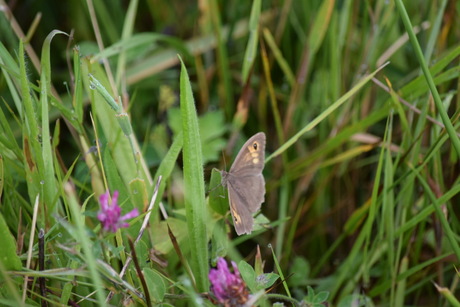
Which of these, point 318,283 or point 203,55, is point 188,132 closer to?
point 318,283

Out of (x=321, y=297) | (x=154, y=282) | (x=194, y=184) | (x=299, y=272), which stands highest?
(x=194, y=184)

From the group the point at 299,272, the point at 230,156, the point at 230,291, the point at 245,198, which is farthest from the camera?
the point at 230,156

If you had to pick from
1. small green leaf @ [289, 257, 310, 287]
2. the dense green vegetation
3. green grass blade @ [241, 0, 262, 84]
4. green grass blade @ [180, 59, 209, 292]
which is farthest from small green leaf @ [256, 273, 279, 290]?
green grass blade @ [241, 0, 262, 84]

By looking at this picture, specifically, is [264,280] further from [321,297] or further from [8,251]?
[8,251]

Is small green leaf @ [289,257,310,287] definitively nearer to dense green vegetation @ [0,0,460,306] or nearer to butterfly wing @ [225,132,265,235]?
dense green vegetation @ [0,0,460,306]

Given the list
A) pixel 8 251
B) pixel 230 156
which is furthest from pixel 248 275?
pixel 230 156
